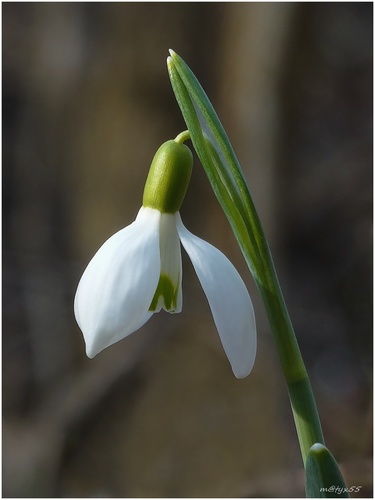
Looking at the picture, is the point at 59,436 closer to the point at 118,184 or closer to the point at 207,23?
the point at 118,184

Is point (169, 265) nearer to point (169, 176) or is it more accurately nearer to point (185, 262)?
point (169, 176)

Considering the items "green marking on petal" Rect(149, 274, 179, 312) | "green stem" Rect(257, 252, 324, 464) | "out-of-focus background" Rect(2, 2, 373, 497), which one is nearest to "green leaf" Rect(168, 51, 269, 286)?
"green stem" Rect(257, 252, 324, 464)

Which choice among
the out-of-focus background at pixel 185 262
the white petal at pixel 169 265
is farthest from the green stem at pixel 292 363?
the out-of-focus background at pixel 185 262

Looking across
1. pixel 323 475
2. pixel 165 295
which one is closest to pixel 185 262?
pixel 165 295

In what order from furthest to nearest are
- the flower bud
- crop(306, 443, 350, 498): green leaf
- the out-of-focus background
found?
the out-of-focus background → the flower bud → crop(306, 443, 350, 498): green leaf

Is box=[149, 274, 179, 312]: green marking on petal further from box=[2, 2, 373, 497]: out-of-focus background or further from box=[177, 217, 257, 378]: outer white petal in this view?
box=[2, 2, 373, 497]: out-of-focus background
